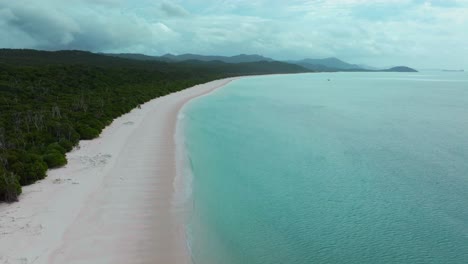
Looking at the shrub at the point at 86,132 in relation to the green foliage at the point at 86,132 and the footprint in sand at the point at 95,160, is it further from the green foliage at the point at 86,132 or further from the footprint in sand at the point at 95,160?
the footprint in sand at the point at 95,160

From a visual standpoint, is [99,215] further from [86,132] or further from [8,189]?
[86,132]

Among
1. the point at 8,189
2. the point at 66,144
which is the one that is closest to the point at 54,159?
the point at 66,144

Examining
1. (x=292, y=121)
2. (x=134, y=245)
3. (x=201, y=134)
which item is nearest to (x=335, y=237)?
(x=134, y=245)

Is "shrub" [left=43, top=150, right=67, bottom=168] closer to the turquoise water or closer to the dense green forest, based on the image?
the dense green forest

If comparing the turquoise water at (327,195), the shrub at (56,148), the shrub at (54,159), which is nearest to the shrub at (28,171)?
the shrub at (54,159)

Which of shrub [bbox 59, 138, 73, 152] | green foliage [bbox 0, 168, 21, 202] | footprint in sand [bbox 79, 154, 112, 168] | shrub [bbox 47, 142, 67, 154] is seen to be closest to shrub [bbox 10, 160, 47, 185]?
green foliage [bbox 0, 168, 21, 202]
